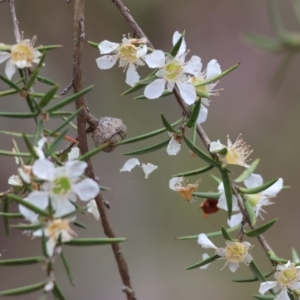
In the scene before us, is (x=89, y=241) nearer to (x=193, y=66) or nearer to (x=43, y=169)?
(x=43, y=169)

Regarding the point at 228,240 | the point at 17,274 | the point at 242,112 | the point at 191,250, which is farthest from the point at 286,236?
the point at 228,240

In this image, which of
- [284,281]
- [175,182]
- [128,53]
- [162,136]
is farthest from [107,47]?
[162,136]

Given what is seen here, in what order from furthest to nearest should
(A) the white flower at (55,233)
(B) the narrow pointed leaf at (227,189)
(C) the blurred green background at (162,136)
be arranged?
(C) the blurred green background at (162,136), (B) the narrow pointed leaf at (227,189), (A) the white flower at (55,233)

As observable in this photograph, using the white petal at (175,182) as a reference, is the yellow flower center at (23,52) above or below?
above

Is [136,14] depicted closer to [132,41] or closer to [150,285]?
[150,285]

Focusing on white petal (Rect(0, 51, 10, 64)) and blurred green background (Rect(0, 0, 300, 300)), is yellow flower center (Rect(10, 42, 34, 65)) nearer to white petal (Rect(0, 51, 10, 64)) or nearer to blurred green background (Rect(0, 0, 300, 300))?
white petal (Rect(0, 51, 10, 64))

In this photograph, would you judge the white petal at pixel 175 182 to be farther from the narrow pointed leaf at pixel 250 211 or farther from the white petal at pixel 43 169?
the white petal at pixel 43 169

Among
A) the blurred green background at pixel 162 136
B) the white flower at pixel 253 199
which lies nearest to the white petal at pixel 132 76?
the white flower at pixel 253 199
